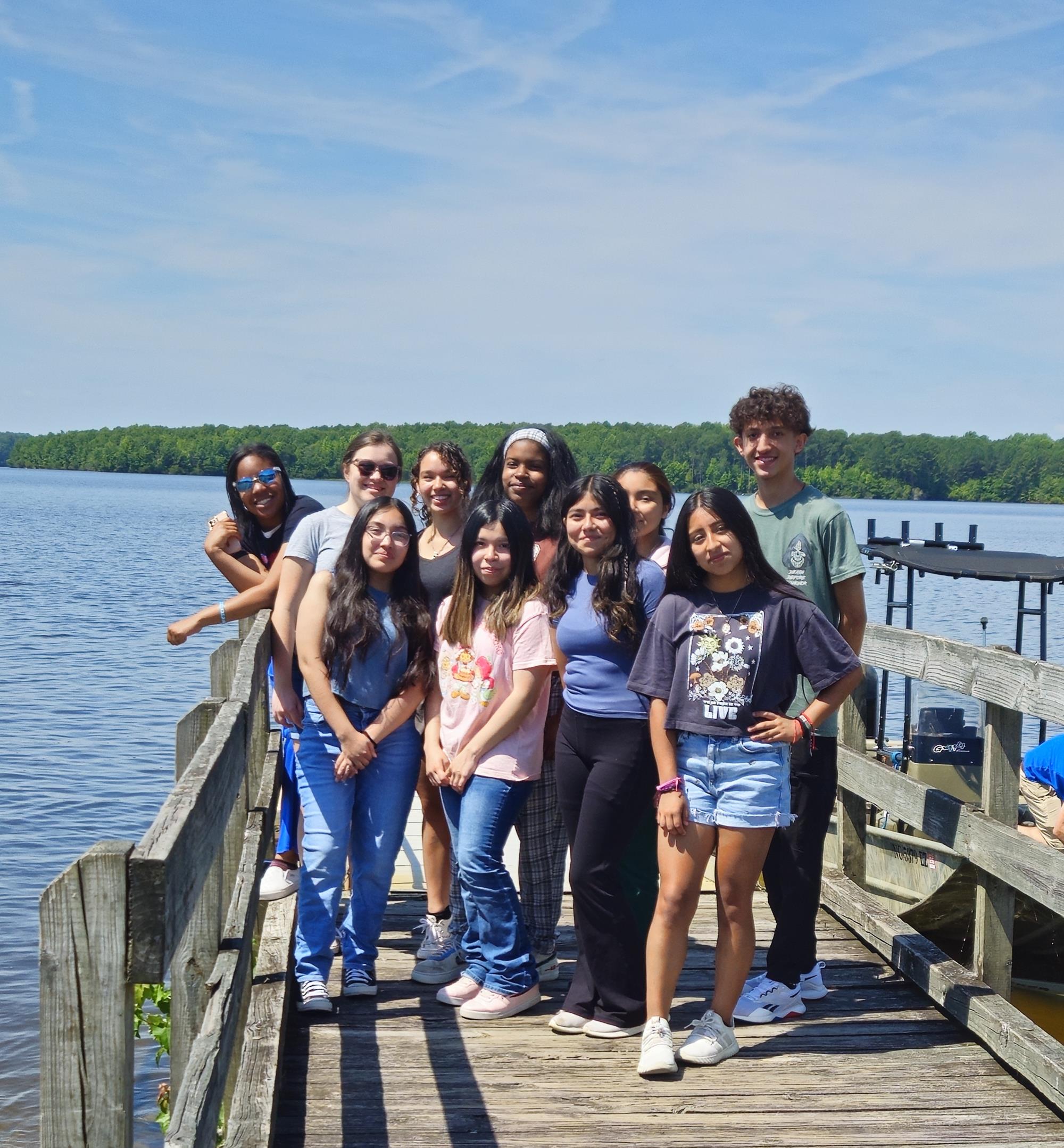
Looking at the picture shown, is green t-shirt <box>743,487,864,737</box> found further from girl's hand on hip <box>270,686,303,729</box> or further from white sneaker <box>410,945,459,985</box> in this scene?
girl's hand on hip <box>270,686,303,729</box>

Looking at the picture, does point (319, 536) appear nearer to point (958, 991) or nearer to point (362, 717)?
point (362, 717)

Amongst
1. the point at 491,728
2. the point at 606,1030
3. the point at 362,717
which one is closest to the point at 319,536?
the point at 362,717

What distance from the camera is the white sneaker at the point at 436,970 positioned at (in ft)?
15.8

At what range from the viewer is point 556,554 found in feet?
14.6

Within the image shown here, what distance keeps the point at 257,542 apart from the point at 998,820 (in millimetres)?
3261

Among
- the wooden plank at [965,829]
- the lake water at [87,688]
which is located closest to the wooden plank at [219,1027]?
the wooden plank at [965,829]

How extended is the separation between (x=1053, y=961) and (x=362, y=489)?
466cm

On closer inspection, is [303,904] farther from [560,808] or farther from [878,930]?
[878,930]

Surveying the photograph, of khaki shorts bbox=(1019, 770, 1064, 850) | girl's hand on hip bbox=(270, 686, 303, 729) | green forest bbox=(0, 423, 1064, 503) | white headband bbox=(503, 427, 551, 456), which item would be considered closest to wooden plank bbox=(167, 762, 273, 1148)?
girl's hand on hip bbox=(270, 686, 303, 729)

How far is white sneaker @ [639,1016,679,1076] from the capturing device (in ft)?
13.1

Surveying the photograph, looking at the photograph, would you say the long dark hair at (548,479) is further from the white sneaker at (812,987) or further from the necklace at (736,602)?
the white sneaker at (812,987)

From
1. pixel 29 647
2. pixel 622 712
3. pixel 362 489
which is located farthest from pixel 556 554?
pixel 29 647

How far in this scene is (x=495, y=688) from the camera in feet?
14.6

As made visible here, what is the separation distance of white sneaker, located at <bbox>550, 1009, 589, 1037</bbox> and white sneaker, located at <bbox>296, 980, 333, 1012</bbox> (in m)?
0.77
